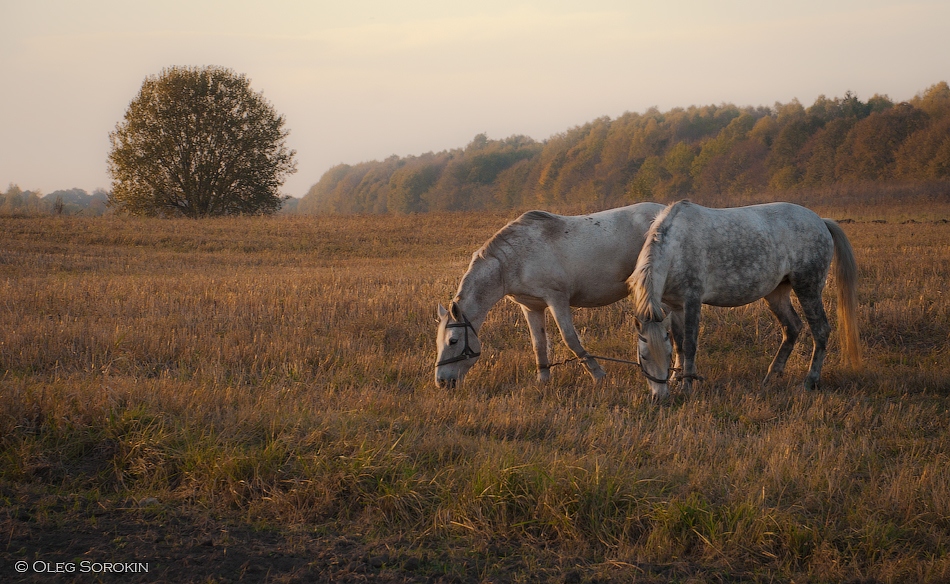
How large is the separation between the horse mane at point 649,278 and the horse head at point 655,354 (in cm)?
10

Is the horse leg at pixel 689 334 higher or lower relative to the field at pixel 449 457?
higher

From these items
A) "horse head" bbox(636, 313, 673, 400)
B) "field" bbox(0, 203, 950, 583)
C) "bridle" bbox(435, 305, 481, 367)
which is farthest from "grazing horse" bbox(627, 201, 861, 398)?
"bridle" bbox(435, 305, 481, 367)

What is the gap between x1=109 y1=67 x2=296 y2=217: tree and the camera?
36.0m

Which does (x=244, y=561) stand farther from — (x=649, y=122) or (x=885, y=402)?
(x=649, y=122)

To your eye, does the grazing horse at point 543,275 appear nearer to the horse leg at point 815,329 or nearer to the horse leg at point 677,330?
the horse leg at point 677,330

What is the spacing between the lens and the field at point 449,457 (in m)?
3.50

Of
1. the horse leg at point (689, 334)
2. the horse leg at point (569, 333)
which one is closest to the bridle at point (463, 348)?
the horse leg at point (569, 333)

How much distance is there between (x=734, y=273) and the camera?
22.2 ft

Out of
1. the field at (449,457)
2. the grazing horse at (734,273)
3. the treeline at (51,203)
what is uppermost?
the treeline at (51,203)

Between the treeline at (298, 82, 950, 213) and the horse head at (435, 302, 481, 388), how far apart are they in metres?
27.2

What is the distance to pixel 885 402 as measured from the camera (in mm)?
6223

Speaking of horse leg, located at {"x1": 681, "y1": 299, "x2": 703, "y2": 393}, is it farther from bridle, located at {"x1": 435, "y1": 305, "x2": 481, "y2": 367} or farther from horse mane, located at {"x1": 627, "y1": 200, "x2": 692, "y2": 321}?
bridle, located at {"x1": 435, "y1": 305, "x2": 481, "y2": 367}

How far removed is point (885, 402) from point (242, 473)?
222 inches

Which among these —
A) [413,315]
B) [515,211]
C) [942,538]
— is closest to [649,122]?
[515,211]
